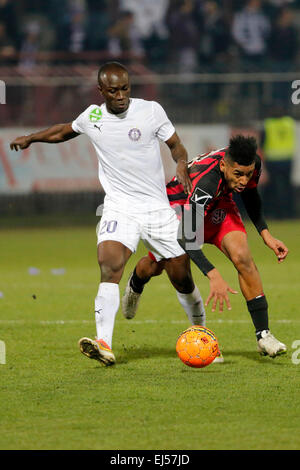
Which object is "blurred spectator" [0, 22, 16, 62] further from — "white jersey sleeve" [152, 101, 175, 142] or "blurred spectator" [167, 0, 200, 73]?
"white jersey sleeve" [152, 101, 175, 142]

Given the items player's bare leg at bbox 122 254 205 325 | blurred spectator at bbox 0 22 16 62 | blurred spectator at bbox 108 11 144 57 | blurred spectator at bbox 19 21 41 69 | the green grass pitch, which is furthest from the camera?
blurred spectator at bbox 108 11 144 57

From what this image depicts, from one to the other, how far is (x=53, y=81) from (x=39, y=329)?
11401 mm

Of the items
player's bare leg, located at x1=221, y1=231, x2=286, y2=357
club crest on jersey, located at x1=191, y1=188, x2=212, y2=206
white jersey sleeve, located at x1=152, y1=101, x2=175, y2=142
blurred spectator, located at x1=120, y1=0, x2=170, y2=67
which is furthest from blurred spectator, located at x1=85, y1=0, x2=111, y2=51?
club crest on jersey, located at x1=191, y1=188, x2=212, y2=206

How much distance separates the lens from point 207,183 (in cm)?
675

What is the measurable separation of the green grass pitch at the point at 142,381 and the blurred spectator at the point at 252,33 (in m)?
10.2

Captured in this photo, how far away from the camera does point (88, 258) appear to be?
47.6ft

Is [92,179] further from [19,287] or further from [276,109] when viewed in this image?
[19,287]

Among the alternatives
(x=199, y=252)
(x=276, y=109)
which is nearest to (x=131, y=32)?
(x=276, y=109)

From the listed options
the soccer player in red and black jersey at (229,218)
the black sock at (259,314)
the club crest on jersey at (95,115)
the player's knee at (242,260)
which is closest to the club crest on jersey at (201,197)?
the soccer player in red and black jersey at (229,218)

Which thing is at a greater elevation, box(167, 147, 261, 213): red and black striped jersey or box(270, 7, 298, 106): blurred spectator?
box(270, 7, 298, 106): blurred spectator

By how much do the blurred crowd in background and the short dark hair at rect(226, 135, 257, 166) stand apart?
45.6 ft

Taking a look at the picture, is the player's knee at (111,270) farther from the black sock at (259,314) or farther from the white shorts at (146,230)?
the black sock at (259,314)

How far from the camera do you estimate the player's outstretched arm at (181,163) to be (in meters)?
6.71

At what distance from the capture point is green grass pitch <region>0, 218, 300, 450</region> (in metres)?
4.80
